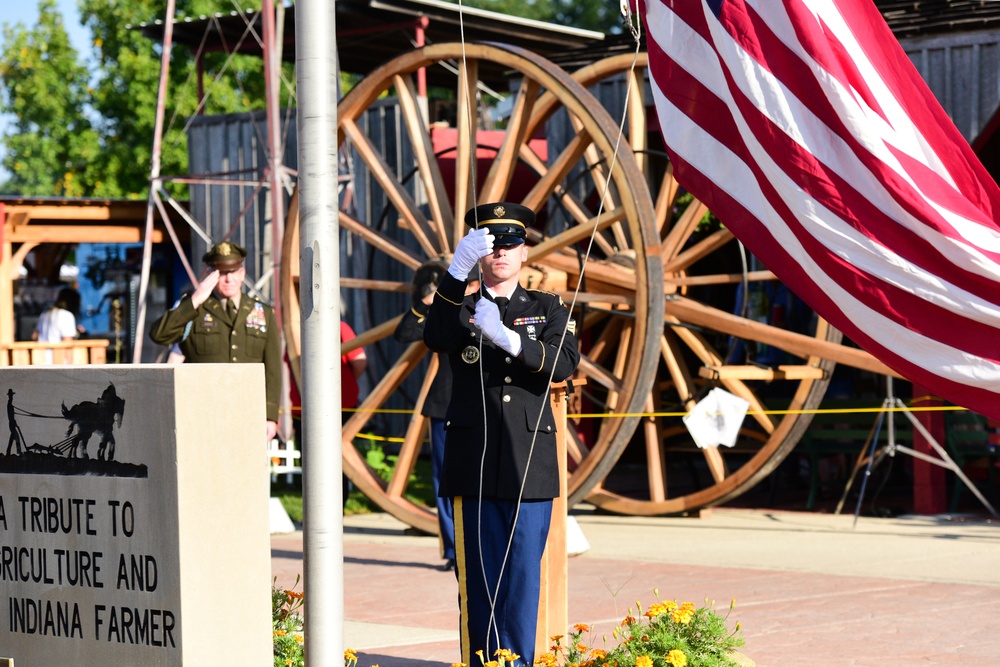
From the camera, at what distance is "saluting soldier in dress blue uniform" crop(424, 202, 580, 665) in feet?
15.2

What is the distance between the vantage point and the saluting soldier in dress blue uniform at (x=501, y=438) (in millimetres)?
4621

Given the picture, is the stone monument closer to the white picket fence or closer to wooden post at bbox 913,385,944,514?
the white picket fence

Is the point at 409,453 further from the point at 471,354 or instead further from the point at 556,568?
the point at 471,354

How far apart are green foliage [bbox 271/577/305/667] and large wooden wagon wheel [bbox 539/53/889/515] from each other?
11.6ft

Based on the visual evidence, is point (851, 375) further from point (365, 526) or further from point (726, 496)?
point (365, 526)

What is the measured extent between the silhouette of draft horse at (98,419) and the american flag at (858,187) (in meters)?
1.82

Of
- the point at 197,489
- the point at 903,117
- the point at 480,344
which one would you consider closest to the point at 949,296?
the point at 903,117

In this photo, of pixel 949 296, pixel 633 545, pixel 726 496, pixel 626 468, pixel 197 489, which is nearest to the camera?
pixel 197 489

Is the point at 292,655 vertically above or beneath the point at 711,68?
beneath

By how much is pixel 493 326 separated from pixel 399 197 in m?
5.25

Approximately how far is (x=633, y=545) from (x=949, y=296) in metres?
4.98

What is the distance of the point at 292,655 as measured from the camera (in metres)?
4.61

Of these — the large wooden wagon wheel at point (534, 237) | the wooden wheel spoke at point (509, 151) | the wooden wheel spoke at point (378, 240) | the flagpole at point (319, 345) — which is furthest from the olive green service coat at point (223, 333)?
the flagpole at point (319, 345)

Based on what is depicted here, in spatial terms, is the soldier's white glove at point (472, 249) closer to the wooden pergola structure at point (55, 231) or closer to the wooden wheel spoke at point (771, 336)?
the wooden wheel spoke at point (771, 336)
